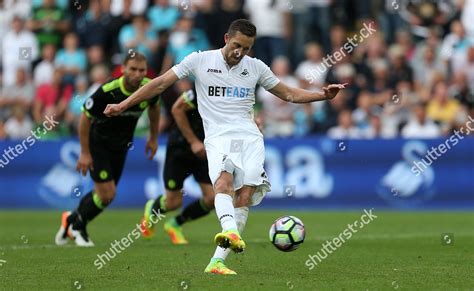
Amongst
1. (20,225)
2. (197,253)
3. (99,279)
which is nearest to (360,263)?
(197,253)

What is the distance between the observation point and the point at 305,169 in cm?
2205

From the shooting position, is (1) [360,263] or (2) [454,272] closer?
(2) [454,272]

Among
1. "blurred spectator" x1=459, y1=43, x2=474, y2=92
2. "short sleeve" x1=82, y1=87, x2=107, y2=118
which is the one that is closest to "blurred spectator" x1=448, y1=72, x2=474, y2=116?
"blurred spectator" x1=459, y1=43, x2=474, y2=92

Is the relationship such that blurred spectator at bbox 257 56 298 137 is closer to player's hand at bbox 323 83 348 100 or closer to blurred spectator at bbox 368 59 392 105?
blurred spectator at bbox 368 59 392 105

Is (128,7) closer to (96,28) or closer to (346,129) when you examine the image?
(96,28)

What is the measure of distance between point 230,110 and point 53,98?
14335 mm

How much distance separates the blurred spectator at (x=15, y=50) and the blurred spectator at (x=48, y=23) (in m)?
0.52

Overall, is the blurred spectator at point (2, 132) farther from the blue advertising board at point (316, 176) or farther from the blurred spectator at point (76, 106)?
the blurred spectator at point (76, 106)

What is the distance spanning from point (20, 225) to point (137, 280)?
8828 mm

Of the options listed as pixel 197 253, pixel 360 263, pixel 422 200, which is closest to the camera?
pixel 360 263

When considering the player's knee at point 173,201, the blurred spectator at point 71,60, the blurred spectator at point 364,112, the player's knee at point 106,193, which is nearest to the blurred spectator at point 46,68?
the blurred spectator at point 71,60

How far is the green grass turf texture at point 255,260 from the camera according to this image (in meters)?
9.91

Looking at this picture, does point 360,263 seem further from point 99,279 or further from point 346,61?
point 346,61

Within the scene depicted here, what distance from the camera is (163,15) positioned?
81.2 ft
